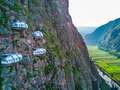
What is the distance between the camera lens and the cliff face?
72.0 meters

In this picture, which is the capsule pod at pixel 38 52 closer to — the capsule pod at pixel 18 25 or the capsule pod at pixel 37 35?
the capsule pod at pixel 37 35

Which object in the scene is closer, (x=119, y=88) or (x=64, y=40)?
(x=64, y=40)

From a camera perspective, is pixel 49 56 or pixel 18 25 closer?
pixel 18 25

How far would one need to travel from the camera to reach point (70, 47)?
110250mm

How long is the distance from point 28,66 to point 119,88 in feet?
266

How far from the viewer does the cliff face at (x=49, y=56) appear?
72000mm

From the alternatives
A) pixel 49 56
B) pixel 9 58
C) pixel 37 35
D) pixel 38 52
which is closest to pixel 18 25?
pixel 38 52

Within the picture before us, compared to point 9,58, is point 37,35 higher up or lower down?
higher up

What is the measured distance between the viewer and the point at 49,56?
282ft

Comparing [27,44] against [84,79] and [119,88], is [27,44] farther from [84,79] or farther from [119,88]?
[119,88]

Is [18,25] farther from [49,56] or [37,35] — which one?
[49,56]

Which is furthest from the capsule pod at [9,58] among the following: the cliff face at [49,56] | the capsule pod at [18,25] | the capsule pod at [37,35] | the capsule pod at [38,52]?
the capsule pod at [37,35]

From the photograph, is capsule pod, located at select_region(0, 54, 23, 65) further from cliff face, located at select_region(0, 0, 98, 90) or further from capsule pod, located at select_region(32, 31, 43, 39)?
capsule pod, located at select_region(32, 31, 43, 39)

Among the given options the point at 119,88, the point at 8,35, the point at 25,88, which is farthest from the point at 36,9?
the point at 119,88
